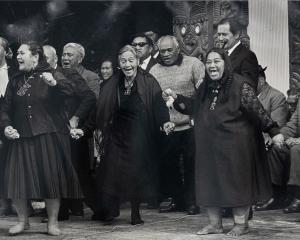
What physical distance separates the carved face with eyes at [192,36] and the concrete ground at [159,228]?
67.3 inches

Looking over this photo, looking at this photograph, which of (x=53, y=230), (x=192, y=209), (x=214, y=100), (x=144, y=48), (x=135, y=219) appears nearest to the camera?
(x=214, y=100)

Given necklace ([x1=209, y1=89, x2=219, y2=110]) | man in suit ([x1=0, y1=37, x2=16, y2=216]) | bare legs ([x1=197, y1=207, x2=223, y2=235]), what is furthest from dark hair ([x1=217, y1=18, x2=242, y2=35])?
man in suit ([x1=0, y1=37, x2=16, y2=216])

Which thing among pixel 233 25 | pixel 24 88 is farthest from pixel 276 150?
pixel 24 88

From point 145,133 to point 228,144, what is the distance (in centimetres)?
108

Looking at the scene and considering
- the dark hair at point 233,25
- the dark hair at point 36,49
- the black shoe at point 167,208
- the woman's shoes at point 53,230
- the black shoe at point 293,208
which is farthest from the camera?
the black shoe at point 167,208

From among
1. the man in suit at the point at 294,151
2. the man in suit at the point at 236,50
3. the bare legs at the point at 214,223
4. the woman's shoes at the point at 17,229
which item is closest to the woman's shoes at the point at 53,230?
the woman's shoes at the point at 17,229

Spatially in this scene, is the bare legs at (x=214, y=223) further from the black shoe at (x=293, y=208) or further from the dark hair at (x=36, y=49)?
the dark hair at (x=36, y=49)

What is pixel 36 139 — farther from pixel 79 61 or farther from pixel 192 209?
pixel 192 209

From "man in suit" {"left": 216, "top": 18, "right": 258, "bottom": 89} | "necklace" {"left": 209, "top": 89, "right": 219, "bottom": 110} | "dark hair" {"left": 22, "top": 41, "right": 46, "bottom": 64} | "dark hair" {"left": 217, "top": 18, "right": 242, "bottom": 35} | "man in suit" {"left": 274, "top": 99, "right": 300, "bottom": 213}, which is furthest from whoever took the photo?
"man in suit" {"left": 274, "top": 99, "right": 300, "bottom": 213}

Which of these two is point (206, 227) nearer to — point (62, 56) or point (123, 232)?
point (123, 232)

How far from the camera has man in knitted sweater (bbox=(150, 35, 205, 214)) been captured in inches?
291

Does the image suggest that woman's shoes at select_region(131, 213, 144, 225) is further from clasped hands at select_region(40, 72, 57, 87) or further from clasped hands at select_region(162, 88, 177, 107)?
clasped hands at select_region(40, 72, 57, 87)

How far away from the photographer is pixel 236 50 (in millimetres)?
6863

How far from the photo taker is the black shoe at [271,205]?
7.57m
